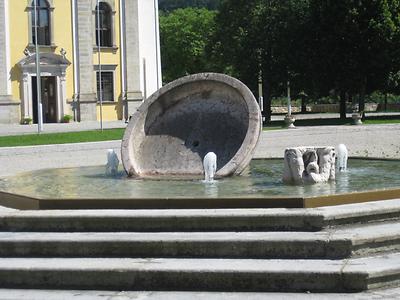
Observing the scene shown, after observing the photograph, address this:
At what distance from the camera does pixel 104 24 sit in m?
52.7

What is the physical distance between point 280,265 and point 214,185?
427 cm

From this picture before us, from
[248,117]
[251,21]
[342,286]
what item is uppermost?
[251,21]

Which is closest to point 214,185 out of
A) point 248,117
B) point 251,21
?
point 248,117

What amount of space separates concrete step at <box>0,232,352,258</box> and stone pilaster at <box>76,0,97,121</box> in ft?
142

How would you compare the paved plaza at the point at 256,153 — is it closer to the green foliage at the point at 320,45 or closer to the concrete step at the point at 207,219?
the concrete step at the point at 207,219

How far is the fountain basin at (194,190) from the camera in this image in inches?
337

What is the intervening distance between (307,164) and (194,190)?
5.96 ft

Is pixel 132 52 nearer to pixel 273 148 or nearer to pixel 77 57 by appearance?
pixel 77 57

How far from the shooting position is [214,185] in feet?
37.2

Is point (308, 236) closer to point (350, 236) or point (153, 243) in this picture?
point (350, 236)

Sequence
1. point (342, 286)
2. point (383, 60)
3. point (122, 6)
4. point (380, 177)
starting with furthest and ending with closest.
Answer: point (122, 6)
point (383, 60)
point (380, 177)
point (342, 286)

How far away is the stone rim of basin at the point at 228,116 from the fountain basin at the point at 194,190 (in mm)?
257

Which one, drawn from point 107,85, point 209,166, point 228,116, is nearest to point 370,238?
point 209,166

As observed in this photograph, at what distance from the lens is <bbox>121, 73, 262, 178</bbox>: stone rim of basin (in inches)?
487
